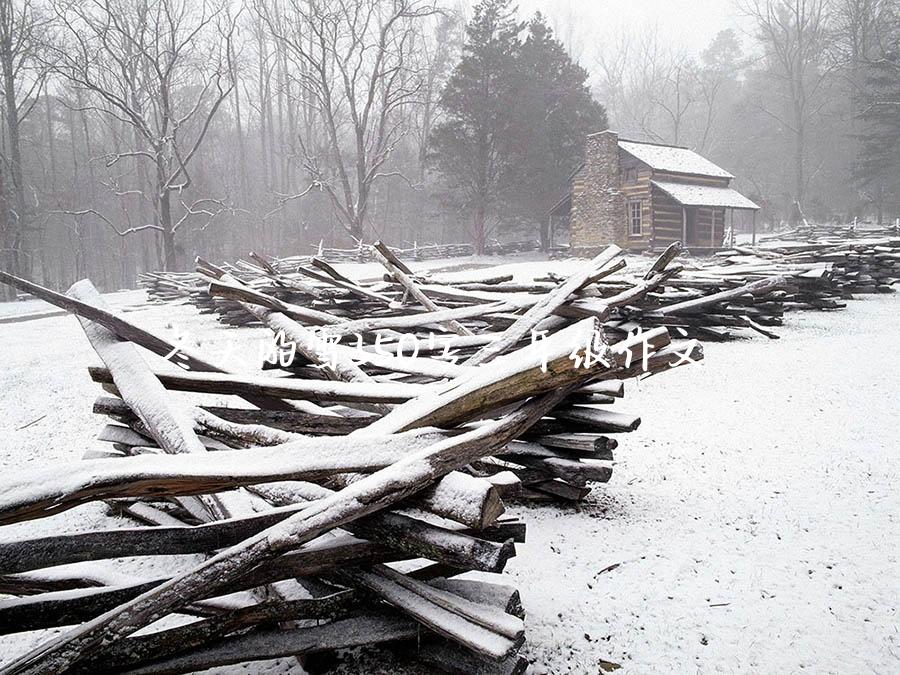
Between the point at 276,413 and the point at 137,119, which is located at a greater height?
the point at 137,119

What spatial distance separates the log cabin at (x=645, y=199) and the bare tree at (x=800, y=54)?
15865 mm

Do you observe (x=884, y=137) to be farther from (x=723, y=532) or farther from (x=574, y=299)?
(x=723, y=532)

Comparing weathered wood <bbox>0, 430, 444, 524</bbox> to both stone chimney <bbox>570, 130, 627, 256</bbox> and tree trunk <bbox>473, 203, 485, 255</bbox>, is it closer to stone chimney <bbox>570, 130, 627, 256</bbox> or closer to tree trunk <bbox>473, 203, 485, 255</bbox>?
stone chimney <bbox>570, 130, 627, 256</bbox>

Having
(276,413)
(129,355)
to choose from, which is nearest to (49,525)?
(129,355)

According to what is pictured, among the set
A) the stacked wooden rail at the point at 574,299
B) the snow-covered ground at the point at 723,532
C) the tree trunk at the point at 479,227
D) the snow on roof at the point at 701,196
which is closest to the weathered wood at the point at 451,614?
the snow-covered ground at the point at 723,532

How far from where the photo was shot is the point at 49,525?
324cm

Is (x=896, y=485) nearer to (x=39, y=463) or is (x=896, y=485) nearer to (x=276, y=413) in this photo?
(x=276, y=413)

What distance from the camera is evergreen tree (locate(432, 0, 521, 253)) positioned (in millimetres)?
31766

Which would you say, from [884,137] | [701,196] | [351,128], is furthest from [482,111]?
[884,137]

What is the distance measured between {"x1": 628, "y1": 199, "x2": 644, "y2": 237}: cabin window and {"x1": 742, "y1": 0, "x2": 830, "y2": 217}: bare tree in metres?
19.3

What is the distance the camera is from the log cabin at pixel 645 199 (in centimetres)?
2594

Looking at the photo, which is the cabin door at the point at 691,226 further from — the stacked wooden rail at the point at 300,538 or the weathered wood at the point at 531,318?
the stacked wooden rail at the point at 300,538

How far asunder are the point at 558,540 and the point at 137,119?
24929 mm

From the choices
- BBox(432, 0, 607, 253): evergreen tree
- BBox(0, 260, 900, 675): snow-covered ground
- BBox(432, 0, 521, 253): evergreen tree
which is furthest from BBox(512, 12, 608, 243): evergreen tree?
BBox(0, 260, 900, 675): snow-covered ground
